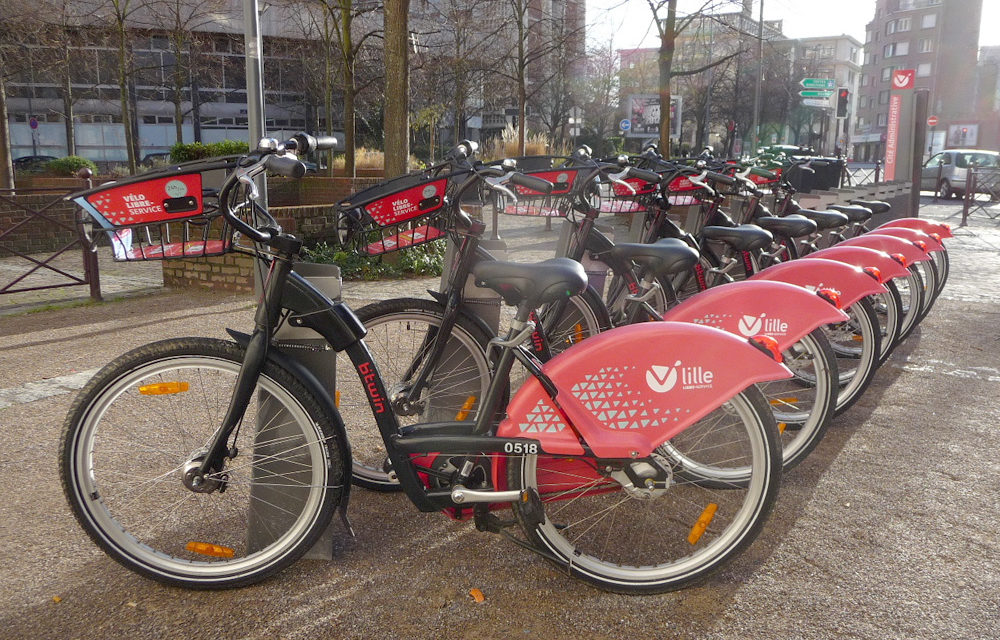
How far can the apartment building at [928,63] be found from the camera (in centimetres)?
7650

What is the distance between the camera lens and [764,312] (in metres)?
3.49

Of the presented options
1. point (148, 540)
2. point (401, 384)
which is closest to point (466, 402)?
point (401, 384)

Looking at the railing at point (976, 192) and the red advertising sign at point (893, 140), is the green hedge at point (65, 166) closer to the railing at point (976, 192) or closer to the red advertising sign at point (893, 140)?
the red advertising sign at point (893, 140)

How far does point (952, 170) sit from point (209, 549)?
3022cm

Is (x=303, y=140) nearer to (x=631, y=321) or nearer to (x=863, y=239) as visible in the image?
(x=631, y=321)

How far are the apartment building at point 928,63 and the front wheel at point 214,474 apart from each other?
68155mm

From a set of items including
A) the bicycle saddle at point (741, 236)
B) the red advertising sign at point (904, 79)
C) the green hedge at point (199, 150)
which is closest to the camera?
the bicycle saddle at point (741, 236)

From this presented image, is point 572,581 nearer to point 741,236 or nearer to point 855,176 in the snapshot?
point 741,236

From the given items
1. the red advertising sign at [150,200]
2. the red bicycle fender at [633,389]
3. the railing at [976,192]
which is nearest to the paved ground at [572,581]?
the red bicycle fender at [633,389]

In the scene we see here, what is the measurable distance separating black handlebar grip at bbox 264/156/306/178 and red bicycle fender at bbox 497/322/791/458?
3.17 feet

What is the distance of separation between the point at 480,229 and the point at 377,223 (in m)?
0.43

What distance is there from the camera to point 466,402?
145 inches

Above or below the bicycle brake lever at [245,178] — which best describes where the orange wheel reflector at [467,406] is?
below

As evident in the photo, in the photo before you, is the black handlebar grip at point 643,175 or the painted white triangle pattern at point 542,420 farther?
the black handlebar grip at point 643,175
